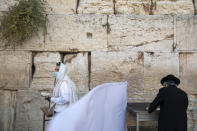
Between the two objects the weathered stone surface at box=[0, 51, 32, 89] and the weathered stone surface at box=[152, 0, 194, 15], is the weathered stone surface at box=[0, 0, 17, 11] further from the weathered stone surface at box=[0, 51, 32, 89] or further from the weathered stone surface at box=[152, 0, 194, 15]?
the weathered stone surface at box=[152, 0, 194, 15]

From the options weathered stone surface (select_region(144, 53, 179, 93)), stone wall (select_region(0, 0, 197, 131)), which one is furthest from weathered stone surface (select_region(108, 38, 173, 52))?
weathered stone surface (select_region(144, 53, 179, 93))

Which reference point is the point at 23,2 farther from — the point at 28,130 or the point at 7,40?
the point at 28,130

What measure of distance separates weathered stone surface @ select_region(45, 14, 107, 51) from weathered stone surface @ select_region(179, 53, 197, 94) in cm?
186

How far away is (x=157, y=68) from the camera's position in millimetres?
4953

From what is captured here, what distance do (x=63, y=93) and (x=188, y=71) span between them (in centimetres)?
303

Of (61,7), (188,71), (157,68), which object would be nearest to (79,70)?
(61,7)

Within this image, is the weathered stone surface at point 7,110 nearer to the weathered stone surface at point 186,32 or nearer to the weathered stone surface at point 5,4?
the weathered stone surface at point 5,4

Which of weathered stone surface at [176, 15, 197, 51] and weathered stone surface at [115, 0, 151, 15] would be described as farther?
weathered stone surface at [115, 0, 151, 15]

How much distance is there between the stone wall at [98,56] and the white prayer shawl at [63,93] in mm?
1210

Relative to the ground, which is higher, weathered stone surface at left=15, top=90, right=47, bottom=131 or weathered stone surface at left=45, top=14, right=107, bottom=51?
weathered stone surface at left=45, top=14, right=107, bottom=51

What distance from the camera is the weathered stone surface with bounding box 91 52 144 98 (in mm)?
4891

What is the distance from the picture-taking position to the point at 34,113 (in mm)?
4789

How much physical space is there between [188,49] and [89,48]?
229 centimetres

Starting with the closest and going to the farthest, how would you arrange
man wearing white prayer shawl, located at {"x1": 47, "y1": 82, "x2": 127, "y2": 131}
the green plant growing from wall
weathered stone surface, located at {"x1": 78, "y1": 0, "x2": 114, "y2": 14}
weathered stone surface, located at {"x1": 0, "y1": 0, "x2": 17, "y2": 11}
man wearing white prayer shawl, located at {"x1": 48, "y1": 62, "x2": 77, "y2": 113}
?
man wearing white prayer shawl, located at {"x1": 47, "y1": 82, "x2": 127, "y2": 131} → man wearing white prayer shawl, located at {"x1": 48, "y1": 62, "x2": 77, "y2": 113} → the green plant growing from wall → weathered stone surface, located at {"x1": 0, "y1": 0, "x2": 17, "y2": 11} → weathered stone surface, located at {"x1": 78, "y1": 0, "x2": 114, "y2": 14}
